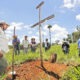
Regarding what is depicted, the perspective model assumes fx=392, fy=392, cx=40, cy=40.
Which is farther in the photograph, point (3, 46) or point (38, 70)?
point (38, 70)

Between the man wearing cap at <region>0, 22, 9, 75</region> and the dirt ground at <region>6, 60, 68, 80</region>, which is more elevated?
the man wearing cap at <region>0, 22, 9, 75</region>

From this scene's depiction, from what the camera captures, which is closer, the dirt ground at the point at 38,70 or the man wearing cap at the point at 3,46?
the man wearing cap at the point at 3,46

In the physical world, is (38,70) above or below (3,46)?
below

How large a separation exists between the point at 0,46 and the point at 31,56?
11.0 m

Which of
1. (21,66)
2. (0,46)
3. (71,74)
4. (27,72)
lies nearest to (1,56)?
(0,46)

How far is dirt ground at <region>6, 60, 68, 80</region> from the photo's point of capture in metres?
14.4

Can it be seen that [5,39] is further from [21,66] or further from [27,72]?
[21,66]

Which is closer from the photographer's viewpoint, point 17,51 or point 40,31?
point 40,31

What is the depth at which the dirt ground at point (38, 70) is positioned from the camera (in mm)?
14376

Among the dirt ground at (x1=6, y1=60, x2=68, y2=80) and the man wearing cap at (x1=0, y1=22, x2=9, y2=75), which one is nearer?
the man wearing cap at (x1=0, y1=22, x2=9, y2=75)

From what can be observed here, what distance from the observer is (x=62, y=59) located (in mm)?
18797

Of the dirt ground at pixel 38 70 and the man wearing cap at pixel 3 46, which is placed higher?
the man wearing cap at pixel 3 46

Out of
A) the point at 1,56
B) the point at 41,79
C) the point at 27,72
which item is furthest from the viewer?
the point at 27,72

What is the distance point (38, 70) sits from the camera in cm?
1553
